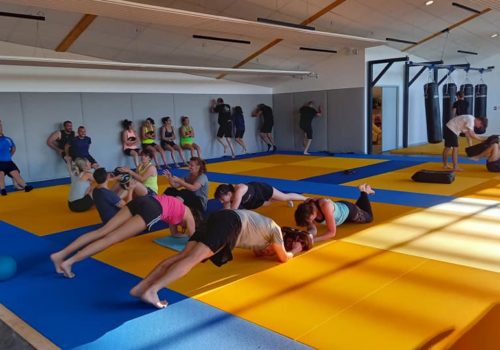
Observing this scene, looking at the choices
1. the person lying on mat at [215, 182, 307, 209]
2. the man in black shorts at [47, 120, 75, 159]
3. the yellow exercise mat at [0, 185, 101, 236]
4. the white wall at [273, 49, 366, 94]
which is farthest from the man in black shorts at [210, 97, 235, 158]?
the person lying on mat at [215, 182, 307, 209]

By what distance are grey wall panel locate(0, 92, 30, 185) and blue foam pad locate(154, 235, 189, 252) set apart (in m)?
6.26

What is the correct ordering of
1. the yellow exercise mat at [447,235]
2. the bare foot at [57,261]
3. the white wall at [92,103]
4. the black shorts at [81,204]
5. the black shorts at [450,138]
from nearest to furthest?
the bare foot at [57,261] < the yellow exercise mat at [447,235] < the black shorts at [81,204] < the black shorts at [450,138] < the white wall at [92,103]

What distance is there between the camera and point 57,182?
31.6 feet

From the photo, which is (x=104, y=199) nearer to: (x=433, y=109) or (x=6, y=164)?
(x=6, y=164)

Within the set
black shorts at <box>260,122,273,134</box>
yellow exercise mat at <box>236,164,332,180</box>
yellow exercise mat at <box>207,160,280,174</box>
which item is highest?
black shorts at <box>260,122,273,134</box>

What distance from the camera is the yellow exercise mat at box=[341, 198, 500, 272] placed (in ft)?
13.4

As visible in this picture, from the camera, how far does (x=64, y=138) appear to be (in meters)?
9.88

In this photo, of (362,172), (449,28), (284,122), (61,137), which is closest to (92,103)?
(61,137)

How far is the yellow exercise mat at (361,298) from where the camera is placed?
278 cm

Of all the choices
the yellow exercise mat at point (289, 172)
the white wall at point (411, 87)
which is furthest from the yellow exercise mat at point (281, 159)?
the white wall at point (411, 87)

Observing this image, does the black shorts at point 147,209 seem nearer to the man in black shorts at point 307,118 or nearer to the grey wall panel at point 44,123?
the grey wall panel at point 44,123

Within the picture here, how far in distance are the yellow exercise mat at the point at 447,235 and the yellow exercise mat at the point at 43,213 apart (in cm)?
367

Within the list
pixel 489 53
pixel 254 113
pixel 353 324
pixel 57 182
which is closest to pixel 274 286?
pixel 353 324

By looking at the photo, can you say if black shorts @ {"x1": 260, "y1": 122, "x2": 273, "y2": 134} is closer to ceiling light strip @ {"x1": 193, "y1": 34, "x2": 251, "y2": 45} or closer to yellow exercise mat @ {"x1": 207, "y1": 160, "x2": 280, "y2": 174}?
yellow exercise mat @ {"x1": 207, "y1": 160, "x2": 280, "y2": 174}
